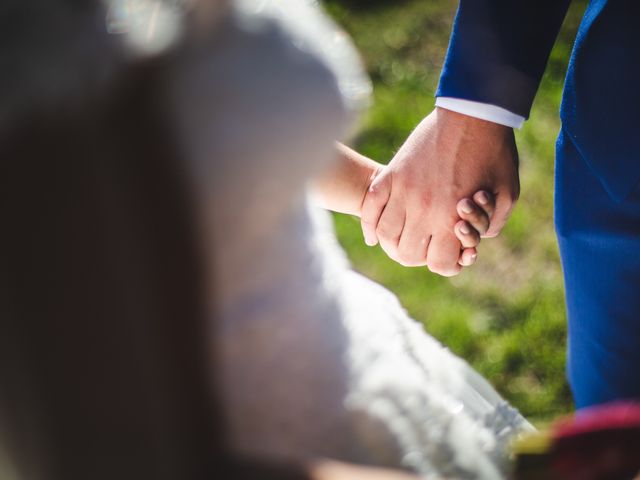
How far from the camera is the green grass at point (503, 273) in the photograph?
7.25ft

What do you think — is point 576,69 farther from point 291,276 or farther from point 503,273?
point 503,273

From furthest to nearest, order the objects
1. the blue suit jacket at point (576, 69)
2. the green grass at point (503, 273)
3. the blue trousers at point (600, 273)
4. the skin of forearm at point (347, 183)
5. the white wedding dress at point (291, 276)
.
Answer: the green grass at point (503, 273) → the skin of forearm at point (347, 183) → the blue trousers at point (600, 273) → the blue suit jacket at point (576, 69) → the white wedding dress at point (291, 276)

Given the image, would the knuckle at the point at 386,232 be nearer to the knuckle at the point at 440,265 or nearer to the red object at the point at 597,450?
the knuckle at the point at 440,265

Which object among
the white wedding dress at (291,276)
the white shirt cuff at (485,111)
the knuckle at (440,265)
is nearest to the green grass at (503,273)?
the knuckle at (440,265)

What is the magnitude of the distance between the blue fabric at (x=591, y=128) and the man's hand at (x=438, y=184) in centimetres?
7

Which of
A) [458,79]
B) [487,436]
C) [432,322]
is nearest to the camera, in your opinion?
[487,436]

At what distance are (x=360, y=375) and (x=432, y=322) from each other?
1628 millimetres

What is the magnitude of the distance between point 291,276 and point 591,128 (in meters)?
0.75

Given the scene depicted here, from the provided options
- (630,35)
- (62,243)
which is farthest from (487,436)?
(630,35)

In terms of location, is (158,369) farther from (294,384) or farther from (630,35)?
(630,35)

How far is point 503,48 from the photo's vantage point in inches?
52.7

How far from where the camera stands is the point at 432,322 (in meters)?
2.37

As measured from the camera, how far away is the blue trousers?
1.30 meters

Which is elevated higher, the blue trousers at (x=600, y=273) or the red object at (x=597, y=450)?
the red object at (x=597, y=450)
